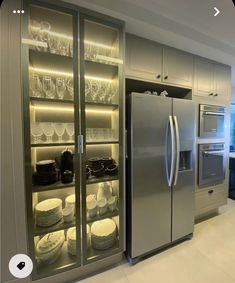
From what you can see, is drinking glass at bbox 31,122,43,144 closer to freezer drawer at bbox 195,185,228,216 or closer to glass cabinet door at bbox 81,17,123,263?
glass cabinet door at bbox 81,17,123,263

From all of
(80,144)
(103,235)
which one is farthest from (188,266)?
(80,144)

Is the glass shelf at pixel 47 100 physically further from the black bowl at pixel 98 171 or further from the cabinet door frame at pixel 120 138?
the black bowl at pixel 98 171

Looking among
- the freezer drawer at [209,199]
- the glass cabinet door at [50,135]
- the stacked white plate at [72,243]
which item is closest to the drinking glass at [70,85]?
the glass cabinet door at [50,135]

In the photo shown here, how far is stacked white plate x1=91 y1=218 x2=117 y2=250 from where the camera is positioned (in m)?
1.56

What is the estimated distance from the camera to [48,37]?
1345mm

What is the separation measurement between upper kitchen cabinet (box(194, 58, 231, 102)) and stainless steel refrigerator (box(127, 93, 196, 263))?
0.51 m

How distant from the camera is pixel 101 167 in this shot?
1583 millimetres

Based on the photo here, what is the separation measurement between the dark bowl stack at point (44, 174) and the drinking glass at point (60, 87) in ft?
1.91

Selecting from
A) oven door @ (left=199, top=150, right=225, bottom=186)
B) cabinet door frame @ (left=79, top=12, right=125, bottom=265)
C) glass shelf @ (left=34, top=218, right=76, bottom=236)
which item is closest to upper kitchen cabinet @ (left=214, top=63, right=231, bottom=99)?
oven door @ (left=199, top=150, right=225, bottom=186)

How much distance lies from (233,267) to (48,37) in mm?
2718

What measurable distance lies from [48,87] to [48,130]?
362mm

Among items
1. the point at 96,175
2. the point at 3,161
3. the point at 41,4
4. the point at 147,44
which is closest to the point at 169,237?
the point at 96,175

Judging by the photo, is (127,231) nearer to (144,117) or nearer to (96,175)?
(96,175)

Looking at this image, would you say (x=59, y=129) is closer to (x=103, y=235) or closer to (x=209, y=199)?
(x=103, y=235)
